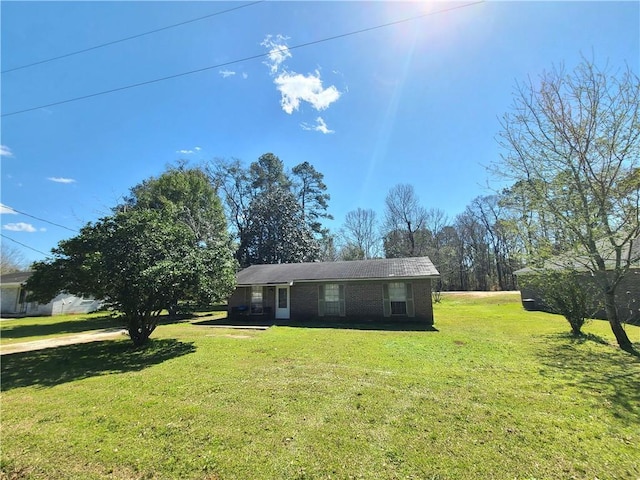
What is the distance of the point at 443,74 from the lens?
1039cm

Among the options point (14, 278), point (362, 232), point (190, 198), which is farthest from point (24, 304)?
point (362, 232)

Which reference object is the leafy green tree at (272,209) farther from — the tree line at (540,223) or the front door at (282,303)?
the tree line at (540,223)

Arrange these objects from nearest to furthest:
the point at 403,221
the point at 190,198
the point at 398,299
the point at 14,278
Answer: the point at 398,299 < the point at 14,278 < the point at 190,198 < the point at 403,221

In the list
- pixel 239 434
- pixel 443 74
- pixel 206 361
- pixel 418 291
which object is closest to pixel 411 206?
pixel 418 291

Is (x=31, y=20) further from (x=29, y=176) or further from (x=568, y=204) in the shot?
(x=568, y=204)

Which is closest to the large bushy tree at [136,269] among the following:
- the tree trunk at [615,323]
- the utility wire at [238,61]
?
the utility wire at [238,61]

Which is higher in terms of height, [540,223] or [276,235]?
[276,235]

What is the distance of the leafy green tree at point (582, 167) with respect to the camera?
8.49 m

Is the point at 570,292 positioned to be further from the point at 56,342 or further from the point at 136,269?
the point at 56,342

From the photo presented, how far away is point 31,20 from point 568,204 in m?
16.5

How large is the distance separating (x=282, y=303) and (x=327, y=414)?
1258 centimetres

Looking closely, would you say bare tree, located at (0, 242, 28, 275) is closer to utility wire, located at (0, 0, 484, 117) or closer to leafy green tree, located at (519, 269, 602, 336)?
utility wire, located at (0, 0, 484, 117)

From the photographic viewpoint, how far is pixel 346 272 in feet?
53.7

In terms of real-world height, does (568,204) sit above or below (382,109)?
below
